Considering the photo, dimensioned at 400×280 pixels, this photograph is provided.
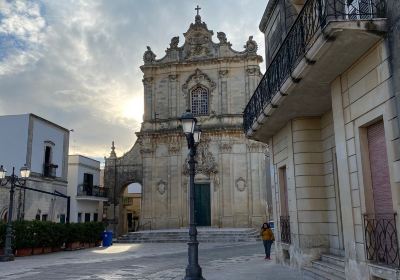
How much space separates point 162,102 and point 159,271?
21.1 meters

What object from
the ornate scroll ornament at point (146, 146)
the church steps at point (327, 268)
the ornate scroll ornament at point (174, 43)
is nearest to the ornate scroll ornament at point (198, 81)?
the ornate scroll ornament at point (174, 43)

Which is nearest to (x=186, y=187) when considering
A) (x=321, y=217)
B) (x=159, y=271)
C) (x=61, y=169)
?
(x=61, y=169)

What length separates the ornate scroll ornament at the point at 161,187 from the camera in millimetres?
31131

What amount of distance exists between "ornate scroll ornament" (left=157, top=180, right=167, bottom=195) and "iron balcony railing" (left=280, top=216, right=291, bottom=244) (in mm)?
19470

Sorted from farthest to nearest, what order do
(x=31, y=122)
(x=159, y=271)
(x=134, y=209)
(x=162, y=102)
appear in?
(x=134, y=209)
(x=162, y=102)
(x=31, y=122)
(x=159, y=271)

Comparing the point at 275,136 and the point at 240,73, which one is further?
the point at 240,73

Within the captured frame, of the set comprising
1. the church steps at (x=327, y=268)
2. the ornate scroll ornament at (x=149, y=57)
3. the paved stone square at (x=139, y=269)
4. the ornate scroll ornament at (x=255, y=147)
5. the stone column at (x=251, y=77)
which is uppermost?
the ornate scroll ornament at (x=149, y=57)

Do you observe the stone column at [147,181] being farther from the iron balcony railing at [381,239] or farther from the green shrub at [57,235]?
the iron balcony railing at [381,239]

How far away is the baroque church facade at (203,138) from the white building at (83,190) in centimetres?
485

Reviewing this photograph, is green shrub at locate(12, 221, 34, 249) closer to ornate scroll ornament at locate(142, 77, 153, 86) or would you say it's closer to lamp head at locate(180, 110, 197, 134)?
lamp head at locate(180, 110, 197, 134)

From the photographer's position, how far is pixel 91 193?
34.5 m

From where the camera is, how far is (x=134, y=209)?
43.2 m

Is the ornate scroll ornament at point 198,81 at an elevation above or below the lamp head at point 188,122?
above

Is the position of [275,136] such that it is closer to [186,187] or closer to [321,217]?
[321,217]
